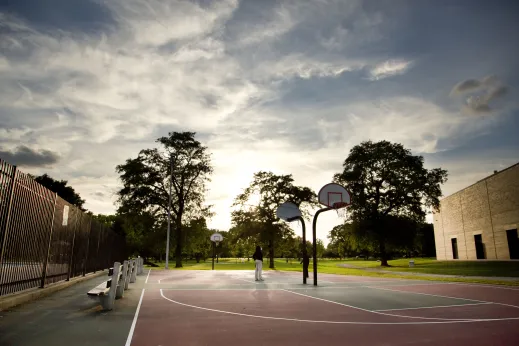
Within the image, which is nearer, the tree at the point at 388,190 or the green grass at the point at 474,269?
the green grass at the point at 474,269

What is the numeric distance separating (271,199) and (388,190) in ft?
46.3

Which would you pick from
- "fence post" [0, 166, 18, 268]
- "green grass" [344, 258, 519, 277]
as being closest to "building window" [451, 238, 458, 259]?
"green grass" [344, 258, 519, 277]

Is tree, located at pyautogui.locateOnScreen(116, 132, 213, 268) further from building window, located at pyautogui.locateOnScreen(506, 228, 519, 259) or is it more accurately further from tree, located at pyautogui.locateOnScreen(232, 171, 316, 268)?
building window, located at pyautogui.locateOnScreen(506, 228, 519, 259)

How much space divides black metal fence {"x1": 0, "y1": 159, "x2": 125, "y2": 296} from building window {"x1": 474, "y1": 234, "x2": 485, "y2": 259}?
47449 mm

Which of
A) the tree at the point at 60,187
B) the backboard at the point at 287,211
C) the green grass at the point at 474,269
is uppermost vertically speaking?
the tree at the point at 60,187

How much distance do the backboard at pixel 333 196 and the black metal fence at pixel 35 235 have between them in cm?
1190

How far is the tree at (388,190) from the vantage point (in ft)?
133

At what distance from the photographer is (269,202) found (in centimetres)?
4347

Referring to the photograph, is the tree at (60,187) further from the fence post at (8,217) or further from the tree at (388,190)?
the fence post at (8,217)

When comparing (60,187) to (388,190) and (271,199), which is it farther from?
(388,190)

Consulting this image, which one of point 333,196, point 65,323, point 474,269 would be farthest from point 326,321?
point 474,269

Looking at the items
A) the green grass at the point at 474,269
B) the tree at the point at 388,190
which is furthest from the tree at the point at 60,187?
the green grass at the point at 474,269

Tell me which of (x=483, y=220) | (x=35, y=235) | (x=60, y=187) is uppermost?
(x=60, y=187)

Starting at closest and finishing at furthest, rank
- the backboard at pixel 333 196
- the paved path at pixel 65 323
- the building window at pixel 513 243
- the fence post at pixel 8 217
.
Result: 1. the paved path at pixel 65 323
2. the fence post at pixel 8 217
3. the backboard at pixel 333 196
4. the building window at pixel 513 243
